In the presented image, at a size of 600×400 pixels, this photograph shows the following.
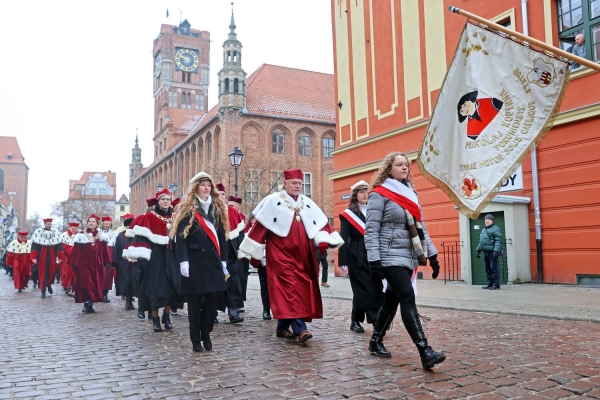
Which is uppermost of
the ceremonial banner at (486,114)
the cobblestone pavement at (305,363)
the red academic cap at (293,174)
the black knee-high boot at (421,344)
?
the ceremonial banner at (486,114)

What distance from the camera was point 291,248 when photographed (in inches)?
277

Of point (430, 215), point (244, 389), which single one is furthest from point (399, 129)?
point (244, 389)

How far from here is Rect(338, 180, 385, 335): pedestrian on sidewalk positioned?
24.0 ft

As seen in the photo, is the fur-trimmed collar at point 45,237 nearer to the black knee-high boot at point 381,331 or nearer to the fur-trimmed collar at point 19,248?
the fur-trimmed collar at point 19,248

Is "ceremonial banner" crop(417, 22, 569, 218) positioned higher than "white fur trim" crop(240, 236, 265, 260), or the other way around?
"ceremonial banner" crop(417, 22, 569, 218)

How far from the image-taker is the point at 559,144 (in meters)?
14.1

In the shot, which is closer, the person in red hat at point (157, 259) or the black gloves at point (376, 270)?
the black gloves at point (376, 270)

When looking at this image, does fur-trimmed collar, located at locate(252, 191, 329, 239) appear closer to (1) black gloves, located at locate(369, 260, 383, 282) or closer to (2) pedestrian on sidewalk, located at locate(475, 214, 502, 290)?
(1) black gloves, located at locate(369, 260, 383, 282)

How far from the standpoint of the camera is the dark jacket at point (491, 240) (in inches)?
534

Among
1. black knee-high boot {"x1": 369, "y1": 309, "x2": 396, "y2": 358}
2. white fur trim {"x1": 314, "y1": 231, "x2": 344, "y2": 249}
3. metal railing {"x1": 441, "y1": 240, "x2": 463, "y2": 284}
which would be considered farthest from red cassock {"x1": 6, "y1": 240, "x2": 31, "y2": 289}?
black knee-high boot {"x1": 369, "y1": 309, "x2": 396, "y2": 358}

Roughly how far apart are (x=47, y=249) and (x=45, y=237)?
0.38 m

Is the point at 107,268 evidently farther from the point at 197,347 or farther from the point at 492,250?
the point at 492,250

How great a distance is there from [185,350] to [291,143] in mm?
44900

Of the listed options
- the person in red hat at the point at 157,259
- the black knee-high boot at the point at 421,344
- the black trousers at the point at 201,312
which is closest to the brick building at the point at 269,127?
the person in red hat at the point at 157,259
